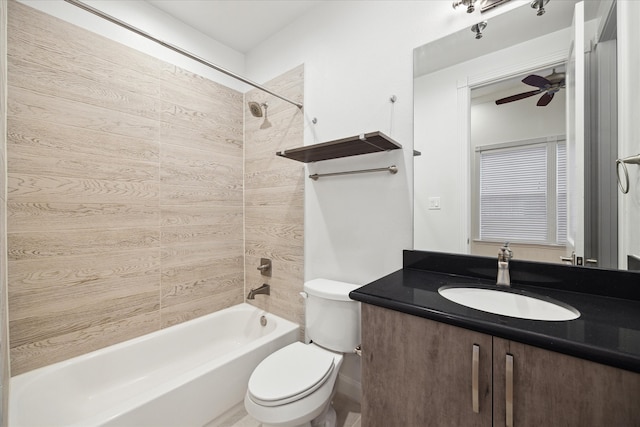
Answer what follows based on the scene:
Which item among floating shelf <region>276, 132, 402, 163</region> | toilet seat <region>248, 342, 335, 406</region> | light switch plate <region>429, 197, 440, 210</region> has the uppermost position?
floating shelf <region>276, 132, 402, 163</region>

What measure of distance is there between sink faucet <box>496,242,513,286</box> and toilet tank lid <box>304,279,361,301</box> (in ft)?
2.35

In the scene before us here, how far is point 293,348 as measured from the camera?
150 centimetres

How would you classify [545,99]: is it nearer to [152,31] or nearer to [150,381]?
[152,31]

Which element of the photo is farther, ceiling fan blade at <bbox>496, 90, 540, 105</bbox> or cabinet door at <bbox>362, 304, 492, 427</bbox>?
ceiling fan blade at <bbox>496, 90, 540, 105</bbox>

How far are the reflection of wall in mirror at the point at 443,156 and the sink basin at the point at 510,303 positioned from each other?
0.76ft

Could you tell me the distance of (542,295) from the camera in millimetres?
977

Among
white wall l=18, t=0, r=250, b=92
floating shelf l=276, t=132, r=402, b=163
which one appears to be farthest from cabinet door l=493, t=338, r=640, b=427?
white wall l=18, t=0, r=250, b=92

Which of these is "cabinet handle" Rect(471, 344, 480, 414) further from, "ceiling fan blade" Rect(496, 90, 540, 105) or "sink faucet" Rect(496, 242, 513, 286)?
"ceiling fan blade" Rect(496, 90, 540, 105)

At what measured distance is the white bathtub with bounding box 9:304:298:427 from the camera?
1185 millimetres

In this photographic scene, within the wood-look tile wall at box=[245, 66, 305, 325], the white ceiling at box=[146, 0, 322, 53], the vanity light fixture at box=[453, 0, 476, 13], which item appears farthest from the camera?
the wood-look tile wall at box=[245, 66, 305, 325]

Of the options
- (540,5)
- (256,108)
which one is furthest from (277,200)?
(540,5)

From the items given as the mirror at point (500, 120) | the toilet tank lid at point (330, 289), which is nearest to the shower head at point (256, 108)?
the mirror at point (500, 120)

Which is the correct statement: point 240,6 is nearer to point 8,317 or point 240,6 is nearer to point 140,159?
point 140,159

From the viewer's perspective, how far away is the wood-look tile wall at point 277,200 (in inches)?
77.1
